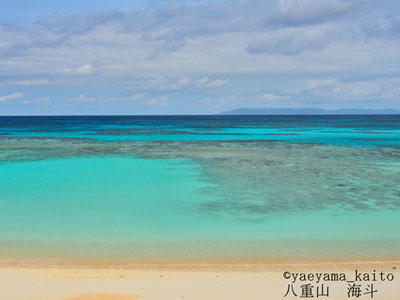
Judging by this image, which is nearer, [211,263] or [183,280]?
[183,280]

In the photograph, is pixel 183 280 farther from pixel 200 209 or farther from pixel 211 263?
pixel 200 209

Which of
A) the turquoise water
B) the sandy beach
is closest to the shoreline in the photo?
the sandy beach

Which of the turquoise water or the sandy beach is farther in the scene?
the turquoise water

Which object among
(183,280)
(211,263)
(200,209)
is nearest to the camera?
(183,280)

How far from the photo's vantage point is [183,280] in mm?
9234

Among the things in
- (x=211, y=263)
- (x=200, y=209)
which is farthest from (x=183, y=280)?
(x=200, y=209)

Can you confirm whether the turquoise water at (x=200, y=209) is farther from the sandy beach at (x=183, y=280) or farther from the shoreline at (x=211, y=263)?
the sandy beach at (x=183, y=280)

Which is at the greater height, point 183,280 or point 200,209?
point 200,209

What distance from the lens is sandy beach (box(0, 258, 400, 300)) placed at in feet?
27.7

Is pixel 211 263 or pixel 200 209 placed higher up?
pixel 200 209

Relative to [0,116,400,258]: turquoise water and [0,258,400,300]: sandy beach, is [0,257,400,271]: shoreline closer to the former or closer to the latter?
[0,258,400,300]: sandy beach

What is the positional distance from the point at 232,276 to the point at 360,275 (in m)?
2.85

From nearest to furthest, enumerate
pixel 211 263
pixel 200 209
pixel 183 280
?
pixel 183 280
pixel 211 263
pixel 200 209

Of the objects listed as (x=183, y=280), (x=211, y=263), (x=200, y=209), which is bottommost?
(x=183, y=280)
